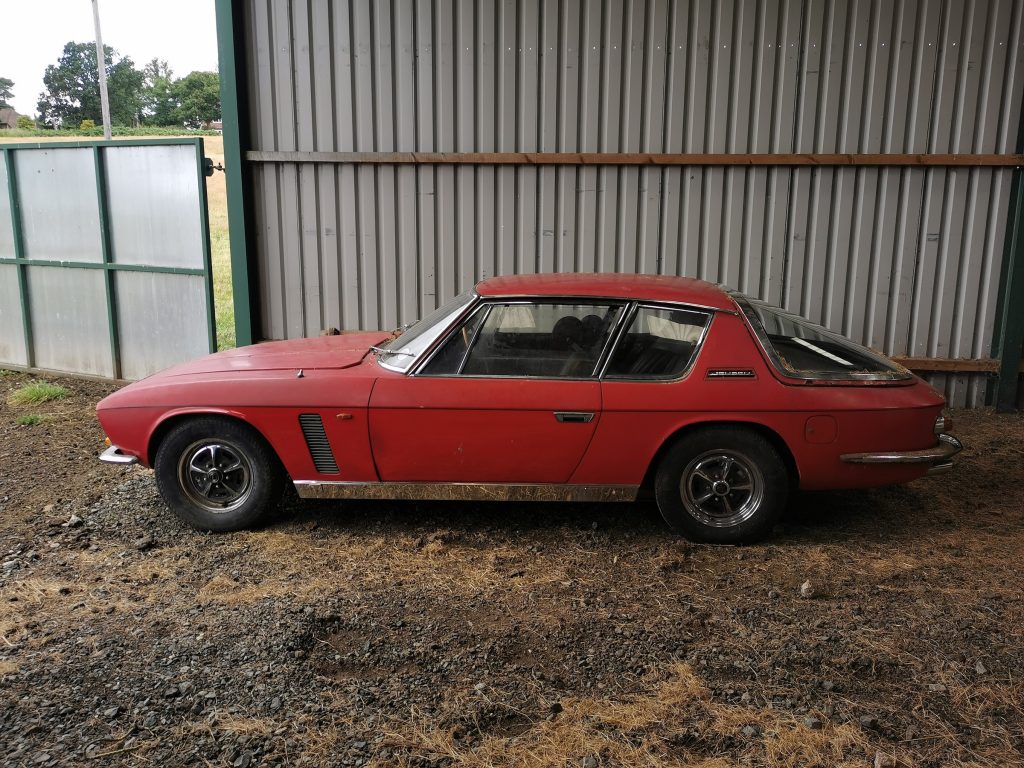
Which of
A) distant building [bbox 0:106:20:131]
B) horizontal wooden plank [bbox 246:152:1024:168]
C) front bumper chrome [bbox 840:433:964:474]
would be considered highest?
distant building [bbox 0:106:20:131]

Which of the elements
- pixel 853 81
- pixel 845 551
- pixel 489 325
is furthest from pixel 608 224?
pixel 845 551

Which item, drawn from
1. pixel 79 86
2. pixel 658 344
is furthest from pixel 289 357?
pixel 79 86

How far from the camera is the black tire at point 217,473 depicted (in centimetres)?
445

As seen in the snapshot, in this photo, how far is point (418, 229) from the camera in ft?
24.7

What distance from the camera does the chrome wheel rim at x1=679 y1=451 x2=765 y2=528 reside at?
4344mm

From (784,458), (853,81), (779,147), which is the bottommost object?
(784,458)

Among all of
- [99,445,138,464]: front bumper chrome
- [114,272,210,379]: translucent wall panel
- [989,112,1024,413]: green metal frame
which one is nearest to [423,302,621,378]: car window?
[99,445,138,464]: front bumper chrome

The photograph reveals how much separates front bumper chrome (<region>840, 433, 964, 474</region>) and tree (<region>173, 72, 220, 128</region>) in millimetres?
47237

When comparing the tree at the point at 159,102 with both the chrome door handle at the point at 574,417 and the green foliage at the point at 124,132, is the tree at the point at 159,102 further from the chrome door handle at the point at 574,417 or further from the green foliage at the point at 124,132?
the chrome door handle at the point at 574,417

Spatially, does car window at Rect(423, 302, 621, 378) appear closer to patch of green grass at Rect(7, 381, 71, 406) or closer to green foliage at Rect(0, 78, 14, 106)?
patch of green grass at Rect(7, 381, 71, 406)

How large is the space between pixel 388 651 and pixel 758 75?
5.75m

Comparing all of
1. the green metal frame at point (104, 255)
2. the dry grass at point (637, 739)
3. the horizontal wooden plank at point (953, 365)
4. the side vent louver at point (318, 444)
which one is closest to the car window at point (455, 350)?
the side vent louver at point (318, 444)

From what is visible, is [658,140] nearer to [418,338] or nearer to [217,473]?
[418,338]

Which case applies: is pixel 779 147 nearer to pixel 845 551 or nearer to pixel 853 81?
pixel 853 81
